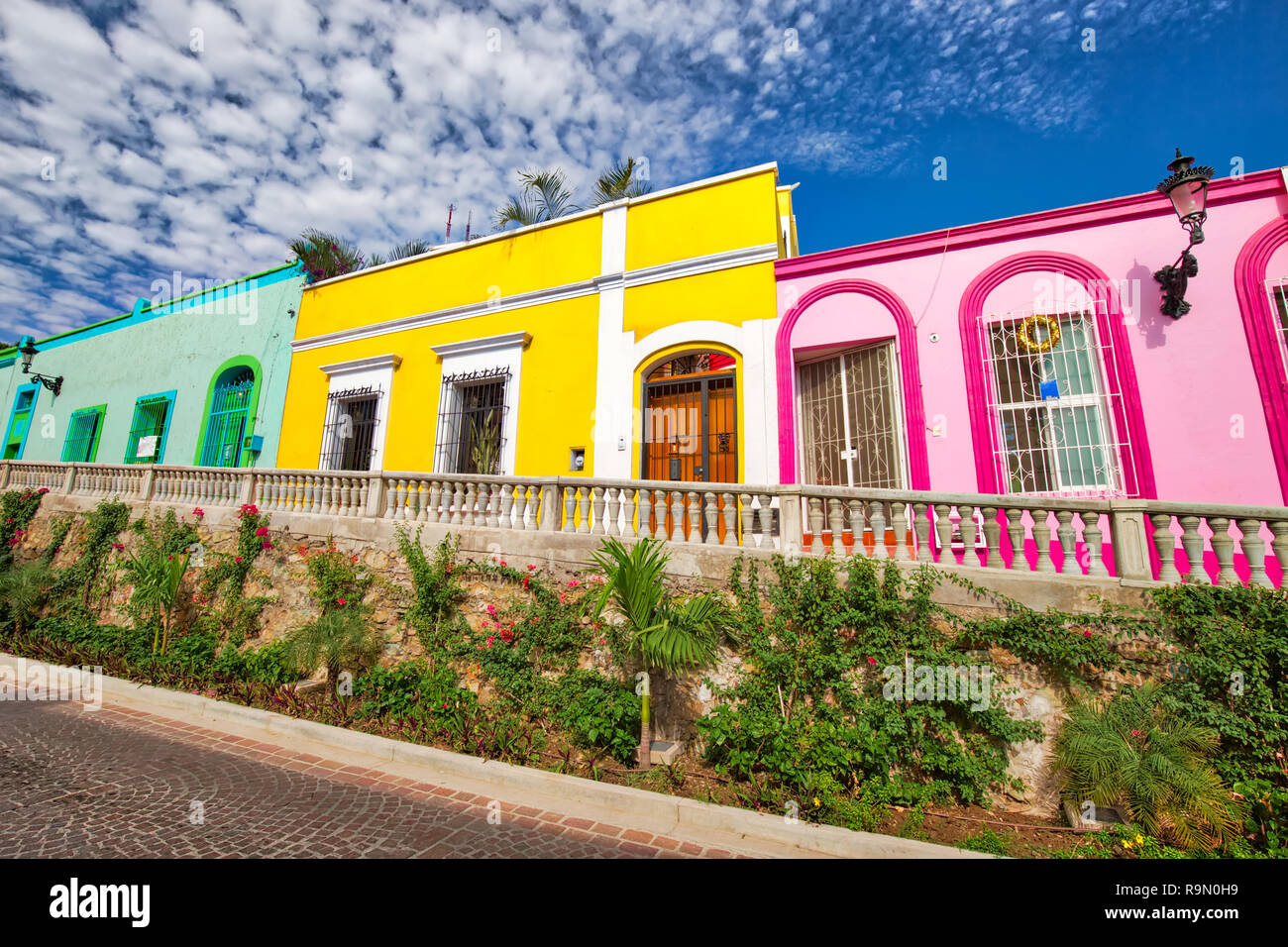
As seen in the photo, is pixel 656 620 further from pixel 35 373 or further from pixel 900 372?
pixel 35 373

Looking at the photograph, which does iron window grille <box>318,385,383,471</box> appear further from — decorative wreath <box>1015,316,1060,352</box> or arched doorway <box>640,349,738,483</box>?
decorative wreath <box>1015,316,1060,352</box>

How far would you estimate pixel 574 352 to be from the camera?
8.63 metres

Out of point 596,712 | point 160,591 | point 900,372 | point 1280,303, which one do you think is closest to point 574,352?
point 900,372

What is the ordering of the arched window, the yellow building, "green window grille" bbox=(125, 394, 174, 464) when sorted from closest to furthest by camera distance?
Result: the yellow building, the arched window, "green window grille" bbox=(125, 394, 174, 464)

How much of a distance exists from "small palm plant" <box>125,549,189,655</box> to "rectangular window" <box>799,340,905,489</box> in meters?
8.91

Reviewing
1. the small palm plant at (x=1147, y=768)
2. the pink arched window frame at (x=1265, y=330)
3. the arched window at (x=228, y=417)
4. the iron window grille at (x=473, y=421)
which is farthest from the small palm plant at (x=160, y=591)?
the pink arched window frame at (x=1265, y=330)

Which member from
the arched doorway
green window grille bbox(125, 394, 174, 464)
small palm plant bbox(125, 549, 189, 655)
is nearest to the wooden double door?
the arched doorway

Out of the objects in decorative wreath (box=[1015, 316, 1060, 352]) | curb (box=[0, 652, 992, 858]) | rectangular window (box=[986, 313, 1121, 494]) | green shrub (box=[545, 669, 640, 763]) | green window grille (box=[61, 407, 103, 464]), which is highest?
green window grille (box=[61, 407, 103, 464])

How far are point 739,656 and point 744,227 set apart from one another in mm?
6124

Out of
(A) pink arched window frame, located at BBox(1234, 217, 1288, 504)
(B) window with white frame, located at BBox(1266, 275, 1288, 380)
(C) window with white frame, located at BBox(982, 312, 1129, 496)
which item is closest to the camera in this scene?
(A) pink arched window frame, located at BBox(1234, 217, 1288, 504)

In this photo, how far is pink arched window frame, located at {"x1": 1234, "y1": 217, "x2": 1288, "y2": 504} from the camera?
16.6 feet

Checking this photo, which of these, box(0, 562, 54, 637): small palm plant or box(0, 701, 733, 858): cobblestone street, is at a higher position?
box(0, 562, 54, 637): small palm plant

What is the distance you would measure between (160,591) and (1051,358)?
11.9m
